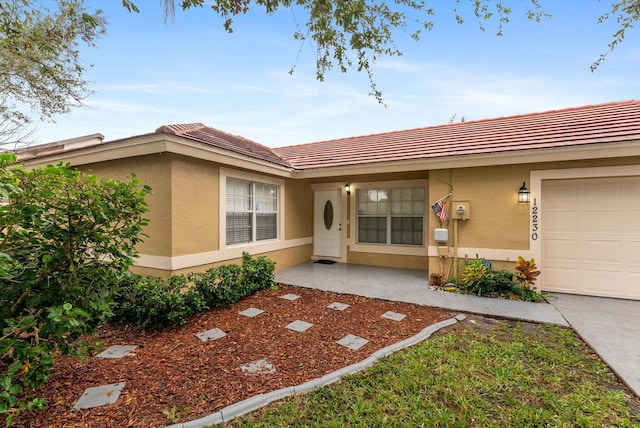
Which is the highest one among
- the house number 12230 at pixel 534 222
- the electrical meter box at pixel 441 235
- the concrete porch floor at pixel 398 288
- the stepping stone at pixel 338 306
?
the house number 12230 at pixel 534 222

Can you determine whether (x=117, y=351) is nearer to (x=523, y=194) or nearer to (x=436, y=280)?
(x=436, y=280)

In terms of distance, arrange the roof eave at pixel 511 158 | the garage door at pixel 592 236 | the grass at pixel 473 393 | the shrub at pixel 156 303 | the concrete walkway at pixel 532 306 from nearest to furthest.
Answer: the grass at pixel 473 393
the concrete walkway at pixel 532 306
the shrub at pixel 156 303
the roof eave at pixel 511 158
the garage door at pixel 592 236

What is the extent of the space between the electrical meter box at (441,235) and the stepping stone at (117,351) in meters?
5.93

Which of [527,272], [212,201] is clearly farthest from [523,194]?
[212,201]

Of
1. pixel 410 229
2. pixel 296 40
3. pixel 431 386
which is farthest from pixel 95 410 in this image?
pixel 410 229

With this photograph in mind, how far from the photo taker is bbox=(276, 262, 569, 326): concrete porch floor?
15.4ft

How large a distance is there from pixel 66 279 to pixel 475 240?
22.3ft

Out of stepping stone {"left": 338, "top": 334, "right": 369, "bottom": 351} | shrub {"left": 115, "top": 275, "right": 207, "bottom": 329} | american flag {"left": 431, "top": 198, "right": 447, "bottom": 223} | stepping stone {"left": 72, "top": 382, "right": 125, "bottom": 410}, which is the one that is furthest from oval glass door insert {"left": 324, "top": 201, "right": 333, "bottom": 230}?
stepping stone {"left": 72, "top": 382, "right": 125, "bottom": 410}

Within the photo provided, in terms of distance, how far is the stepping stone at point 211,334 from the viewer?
3.84m

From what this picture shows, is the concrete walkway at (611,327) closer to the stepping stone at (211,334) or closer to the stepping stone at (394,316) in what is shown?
the stepping stone at (394,316)

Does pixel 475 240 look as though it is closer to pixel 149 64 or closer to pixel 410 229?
pixel 410 229

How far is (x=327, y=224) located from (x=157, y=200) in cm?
520

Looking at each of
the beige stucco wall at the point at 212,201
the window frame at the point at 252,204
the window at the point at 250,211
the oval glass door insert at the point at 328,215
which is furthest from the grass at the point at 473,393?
the oval glass door insert at the point at 328,215

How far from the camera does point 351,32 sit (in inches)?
139
